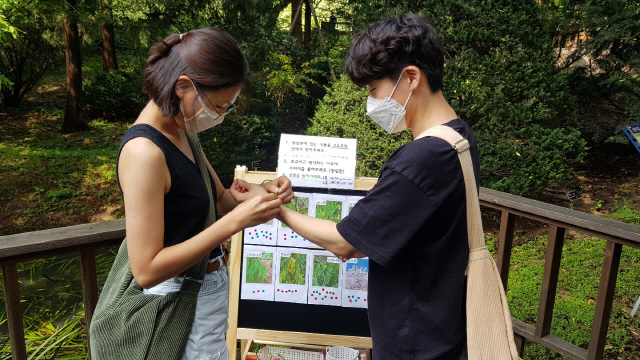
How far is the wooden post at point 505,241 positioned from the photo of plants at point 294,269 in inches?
45.8

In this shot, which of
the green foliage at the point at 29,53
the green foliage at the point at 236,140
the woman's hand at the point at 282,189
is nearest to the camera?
the woman's hand at the point at 282,189

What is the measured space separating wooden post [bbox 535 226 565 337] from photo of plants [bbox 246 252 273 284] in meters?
1.54

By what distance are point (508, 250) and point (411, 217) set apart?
1.72m

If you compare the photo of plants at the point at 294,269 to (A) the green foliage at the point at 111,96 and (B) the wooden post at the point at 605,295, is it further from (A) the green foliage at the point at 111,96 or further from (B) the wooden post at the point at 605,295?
(A) the green foliage at the point at 111,96

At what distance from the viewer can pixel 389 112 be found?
1611mm

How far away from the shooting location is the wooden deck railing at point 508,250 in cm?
198

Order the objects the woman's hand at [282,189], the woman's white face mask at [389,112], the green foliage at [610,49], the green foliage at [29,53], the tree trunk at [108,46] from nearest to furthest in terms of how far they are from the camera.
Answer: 1. the woman's white face mask at [389,112]
2. the woman's hand at [282,189]
3. the green foliage at [610,49]
4. the green foliage at [29,53]
5. the tree trunk at [108,46]

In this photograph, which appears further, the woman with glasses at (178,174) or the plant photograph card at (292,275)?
the plant photograph card at (292,275)

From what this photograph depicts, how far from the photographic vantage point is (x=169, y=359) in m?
1.53

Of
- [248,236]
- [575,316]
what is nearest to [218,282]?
[248,236]

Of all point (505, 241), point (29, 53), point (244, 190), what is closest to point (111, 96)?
point (29, 53)

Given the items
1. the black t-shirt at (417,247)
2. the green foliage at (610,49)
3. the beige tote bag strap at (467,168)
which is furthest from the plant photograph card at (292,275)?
the green foliage at (610,49)

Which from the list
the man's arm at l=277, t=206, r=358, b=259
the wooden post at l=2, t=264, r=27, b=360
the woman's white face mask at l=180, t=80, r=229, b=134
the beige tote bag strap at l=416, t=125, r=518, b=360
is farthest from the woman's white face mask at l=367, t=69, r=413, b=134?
the wooden post at l=2, t=264, r=27, b=360

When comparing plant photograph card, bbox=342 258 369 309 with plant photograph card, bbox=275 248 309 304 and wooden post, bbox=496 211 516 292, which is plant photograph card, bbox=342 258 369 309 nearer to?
plant photograph card, bbox=275 248 309 304
